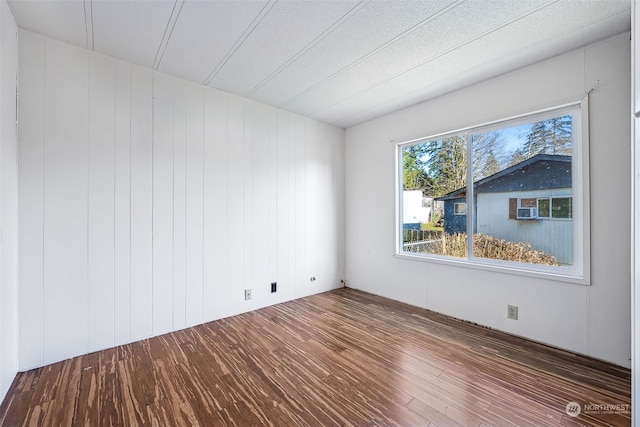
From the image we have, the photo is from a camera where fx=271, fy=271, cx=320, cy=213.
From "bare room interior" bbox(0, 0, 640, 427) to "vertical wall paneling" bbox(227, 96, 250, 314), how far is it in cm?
3

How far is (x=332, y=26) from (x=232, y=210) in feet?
6.72

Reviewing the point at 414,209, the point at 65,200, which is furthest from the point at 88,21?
the point at 414,209

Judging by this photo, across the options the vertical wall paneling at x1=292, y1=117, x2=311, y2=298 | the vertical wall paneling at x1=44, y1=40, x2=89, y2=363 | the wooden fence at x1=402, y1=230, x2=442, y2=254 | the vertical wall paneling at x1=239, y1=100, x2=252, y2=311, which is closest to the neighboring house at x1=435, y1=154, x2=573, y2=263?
the wooden fence at x1=402, y1=230, x2=442, y2=254

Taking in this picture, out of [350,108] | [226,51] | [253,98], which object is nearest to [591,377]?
[350,108]

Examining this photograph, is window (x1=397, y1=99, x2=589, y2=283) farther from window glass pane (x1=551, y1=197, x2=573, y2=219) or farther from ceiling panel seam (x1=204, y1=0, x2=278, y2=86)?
ceiling panel seam (x1=204, y1=0, x2=278, y2=86)

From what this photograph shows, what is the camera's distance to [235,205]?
123 inches

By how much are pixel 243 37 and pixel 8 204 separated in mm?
1964

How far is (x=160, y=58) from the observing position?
2.37 meters

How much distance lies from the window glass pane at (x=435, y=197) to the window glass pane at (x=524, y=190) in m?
0.17

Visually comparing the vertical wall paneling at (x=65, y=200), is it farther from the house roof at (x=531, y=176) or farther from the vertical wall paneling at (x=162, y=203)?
the house roof at (x=531, y=176)

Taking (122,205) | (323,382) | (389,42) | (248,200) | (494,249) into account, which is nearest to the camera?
(323,382)

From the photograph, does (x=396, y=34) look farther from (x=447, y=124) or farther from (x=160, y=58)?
(x=160, y=58)

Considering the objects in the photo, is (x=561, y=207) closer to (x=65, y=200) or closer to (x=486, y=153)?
(x=486, y=153)

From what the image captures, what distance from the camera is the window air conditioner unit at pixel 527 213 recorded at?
101 inches
